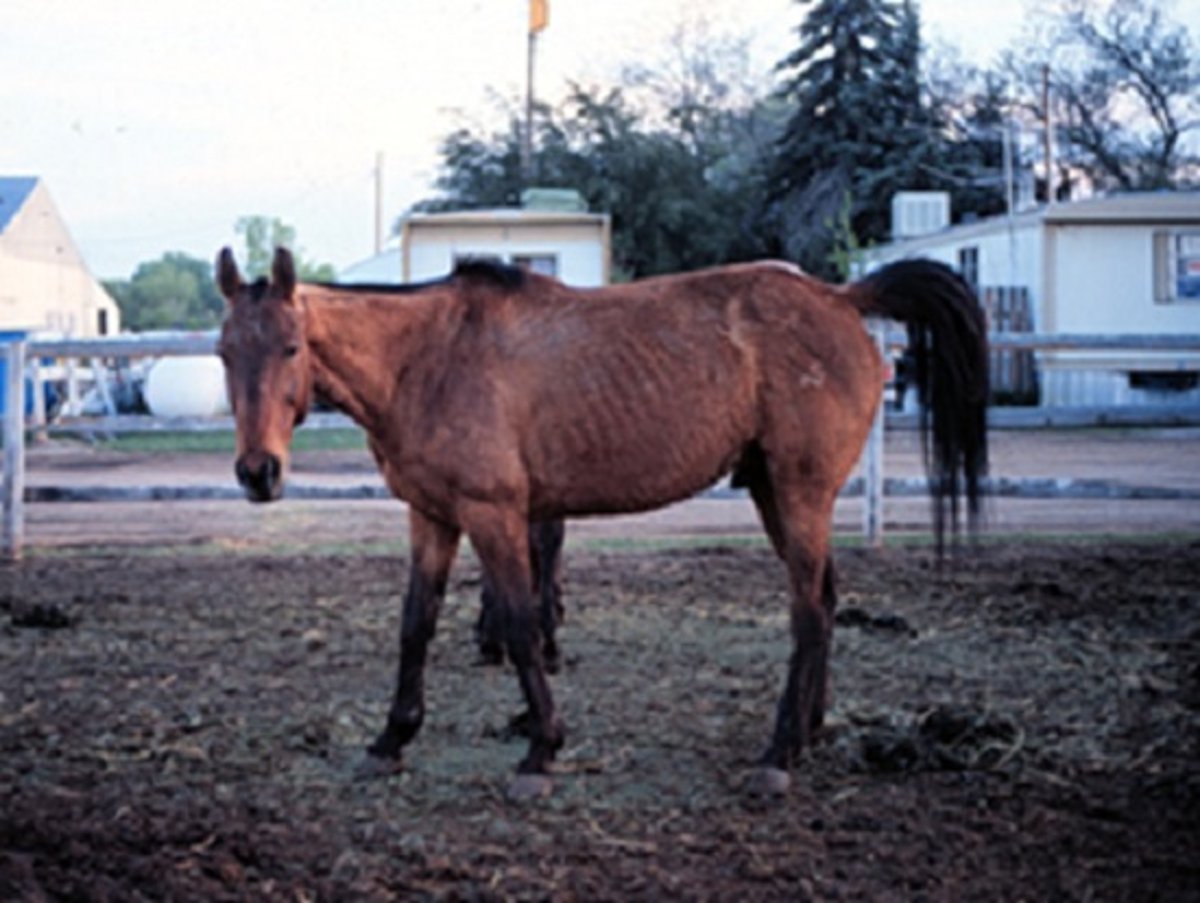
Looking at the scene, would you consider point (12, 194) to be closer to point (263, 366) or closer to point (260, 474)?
point (263, 366)

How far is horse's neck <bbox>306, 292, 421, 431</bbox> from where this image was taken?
5324mm

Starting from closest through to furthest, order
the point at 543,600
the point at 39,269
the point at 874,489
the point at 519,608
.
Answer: the point at 519,608, the point at 543,600, the point at 874,489, the point at 39,269

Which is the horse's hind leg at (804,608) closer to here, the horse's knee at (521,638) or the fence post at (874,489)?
the horse's knee at (521,638)

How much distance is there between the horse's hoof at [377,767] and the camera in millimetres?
5230

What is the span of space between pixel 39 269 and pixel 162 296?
39746mm

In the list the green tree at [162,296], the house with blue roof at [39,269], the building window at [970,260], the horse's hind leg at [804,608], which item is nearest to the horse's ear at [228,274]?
the horse's hind leg at [804,608]

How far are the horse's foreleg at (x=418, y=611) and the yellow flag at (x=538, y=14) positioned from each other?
121 ft

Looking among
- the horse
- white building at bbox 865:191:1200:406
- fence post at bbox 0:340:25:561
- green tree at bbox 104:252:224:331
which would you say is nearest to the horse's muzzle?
the horse

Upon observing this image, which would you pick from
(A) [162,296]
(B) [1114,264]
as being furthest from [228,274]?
(A) [162,296]

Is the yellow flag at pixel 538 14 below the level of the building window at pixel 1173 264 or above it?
above

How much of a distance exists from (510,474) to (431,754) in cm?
115

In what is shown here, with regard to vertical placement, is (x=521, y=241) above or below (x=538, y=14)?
below

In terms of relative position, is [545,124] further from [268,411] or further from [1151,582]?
A: [268,411]

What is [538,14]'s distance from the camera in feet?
132
